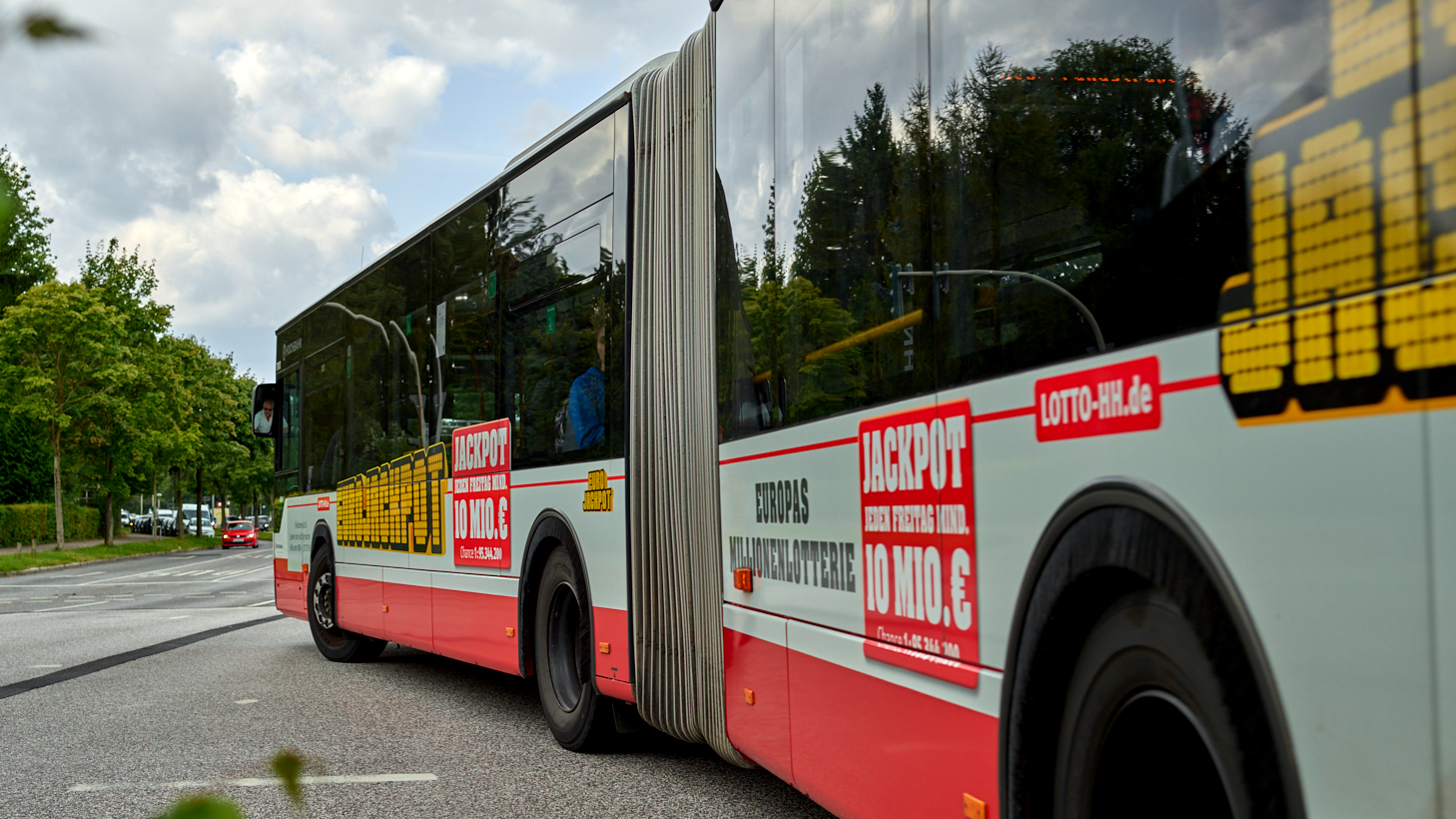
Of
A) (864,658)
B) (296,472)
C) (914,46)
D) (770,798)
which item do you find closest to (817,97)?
(914,46)

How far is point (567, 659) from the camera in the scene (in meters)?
7.08

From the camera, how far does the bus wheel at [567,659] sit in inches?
264

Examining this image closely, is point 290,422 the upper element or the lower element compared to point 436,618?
upper

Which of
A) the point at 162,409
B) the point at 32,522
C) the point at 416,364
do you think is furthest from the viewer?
the point at 32,522

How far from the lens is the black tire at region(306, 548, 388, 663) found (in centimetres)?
1168

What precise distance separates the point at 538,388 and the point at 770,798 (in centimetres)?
269

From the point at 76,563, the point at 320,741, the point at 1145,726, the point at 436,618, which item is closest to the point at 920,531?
the point at 1145,726

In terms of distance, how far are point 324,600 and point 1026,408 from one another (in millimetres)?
10297

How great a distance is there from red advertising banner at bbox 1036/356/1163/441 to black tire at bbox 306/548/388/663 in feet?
31.5

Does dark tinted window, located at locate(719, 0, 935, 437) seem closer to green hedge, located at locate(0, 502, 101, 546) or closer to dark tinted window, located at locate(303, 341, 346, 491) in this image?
dark tinted window, located at locate(303, 341, 346, 491)

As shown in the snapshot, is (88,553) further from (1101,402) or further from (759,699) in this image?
(1101,402)

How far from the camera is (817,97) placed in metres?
4.25

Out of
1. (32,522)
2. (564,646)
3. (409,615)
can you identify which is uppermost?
(564,646)

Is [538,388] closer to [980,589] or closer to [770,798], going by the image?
[770,798]
